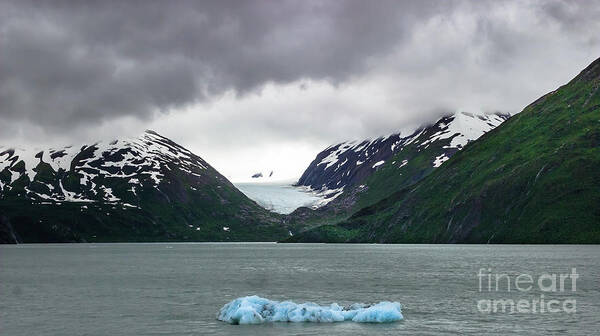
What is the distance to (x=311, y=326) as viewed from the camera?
55344 mm

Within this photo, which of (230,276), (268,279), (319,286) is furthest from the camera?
(230,276)

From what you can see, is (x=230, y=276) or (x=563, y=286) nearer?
(x=563, y=286)

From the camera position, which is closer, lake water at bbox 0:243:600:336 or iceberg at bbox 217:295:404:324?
lake water at bbox 0:243:600:336

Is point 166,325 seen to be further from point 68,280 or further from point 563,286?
point 68,280

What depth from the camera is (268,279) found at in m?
107

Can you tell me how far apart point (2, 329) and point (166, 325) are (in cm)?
1396

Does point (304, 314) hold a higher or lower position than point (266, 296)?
higher

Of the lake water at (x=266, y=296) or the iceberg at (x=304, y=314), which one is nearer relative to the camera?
the lake water at (x=266, y=296)

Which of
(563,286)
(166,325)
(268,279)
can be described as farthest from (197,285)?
(563,286)

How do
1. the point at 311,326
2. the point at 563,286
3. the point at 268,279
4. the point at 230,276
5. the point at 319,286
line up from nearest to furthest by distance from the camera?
the point at 311,326 → the point at 563,286 → the point at 319,286 → the point at 268,279 → the point at 230,276

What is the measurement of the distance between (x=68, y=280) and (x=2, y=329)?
5745 cm

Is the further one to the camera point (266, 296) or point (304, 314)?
point (266, 296)

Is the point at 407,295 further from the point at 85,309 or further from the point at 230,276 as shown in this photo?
the point at 230,276

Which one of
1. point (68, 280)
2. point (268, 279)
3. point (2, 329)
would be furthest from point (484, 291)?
point (68, 280)
